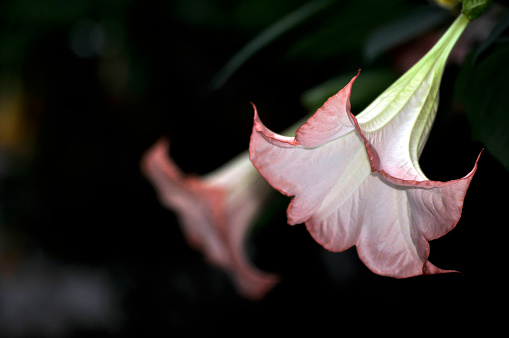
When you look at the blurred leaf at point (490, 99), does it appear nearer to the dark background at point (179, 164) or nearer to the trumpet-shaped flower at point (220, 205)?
the dark background at point (179, 164)

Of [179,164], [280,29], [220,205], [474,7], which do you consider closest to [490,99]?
[474,7]

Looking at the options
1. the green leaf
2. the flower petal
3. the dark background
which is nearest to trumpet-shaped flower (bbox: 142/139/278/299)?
the dark background

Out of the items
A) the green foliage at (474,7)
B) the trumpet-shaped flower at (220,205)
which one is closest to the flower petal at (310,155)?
the green foliage at (474,7)

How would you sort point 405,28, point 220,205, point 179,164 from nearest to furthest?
point 405,28 → point 220,205 → point 179,164

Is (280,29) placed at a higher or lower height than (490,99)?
higher

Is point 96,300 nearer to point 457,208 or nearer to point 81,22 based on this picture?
point 81,22

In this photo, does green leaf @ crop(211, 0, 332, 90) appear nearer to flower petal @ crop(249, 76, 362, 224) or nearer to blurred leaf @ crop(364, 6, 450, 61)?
blurred leaf @ crop(364, 6, 450, 61)

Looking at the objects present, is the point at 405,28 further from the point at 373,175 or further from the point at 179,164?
the point at 179,164

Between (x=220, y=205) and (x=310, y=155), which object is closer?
(x=310, y=155)
